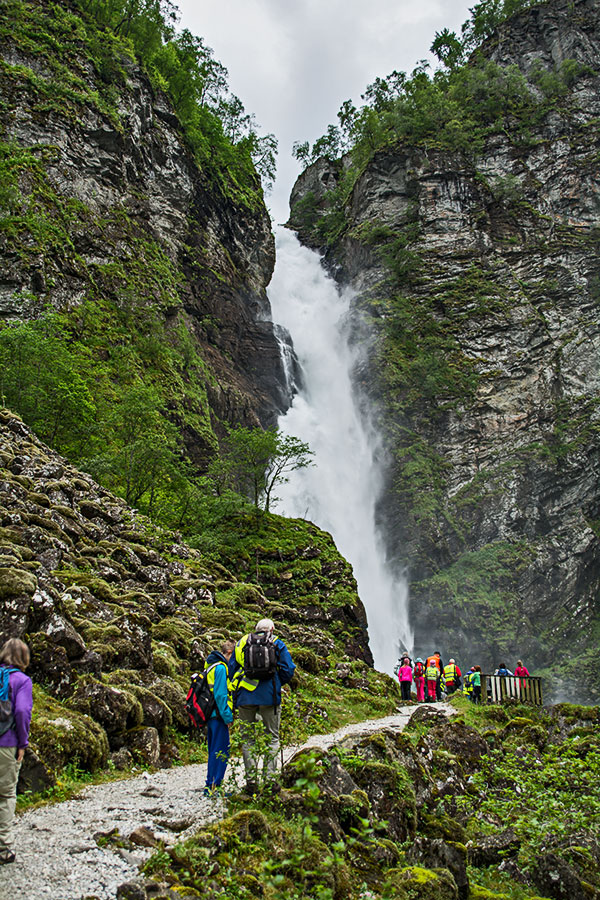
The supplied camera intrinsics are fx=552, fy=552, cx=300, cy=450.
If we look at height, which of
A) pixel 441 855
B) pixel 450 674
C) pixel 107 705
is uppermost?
pixel 450 674

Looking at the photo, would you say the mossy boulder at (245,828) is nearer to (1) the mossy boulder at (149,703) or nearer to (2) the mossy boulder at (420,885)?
(2) the mossy boulder at (420,885)

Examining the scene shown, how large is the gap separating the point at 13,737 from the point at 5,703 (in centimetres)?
25

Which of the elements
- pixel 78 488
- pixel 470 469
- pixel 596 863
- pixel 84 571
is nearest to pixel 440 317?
pixel 470 469

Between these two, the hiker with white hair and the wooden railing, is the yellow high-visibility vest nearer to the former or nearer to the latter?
the wooden railing

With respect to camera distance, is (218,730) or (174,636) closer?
(218,730)

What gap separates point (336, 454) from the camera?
39.8 meters

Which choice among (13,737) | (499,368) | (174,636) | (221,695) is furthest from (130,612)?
(499,368)

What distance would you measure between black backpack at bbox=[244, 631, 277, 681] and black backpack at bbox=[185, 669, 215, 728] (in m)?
0.88

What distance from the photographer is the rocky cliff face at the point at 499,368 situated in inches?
1411

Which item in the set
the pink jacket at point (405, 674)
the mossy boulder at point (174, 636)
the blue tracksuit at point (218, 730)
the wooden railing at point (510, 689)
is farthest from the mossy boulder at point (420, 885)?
the pink jacket at point (405, 674)

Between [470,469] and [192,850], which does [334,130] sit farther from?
[192,850]

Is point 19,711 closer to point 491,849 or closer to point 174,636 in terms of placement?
point 491,849

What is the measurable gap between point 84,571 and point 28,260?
18807 millimetres

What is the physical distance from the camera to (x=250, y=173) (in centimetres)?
5006
